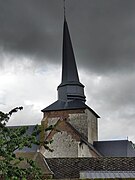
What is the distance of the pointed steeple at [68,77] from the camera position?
40.9m

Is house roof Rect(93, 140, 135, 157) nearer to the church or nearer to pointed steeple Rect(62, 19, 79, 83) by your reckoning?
the church

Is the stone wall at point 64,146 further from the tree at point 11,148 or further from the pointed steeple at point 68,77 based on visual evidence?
the tree at point 11,148

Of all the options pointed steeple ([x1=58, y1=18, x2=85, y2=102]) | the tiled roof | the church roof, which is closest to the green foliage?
the tiled roof

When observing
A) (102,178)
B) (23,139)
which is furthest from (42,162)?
(23,139)

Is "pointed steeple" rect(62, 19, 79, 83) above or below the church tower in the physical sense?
above

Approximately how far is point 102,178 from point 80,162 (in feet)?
19.1

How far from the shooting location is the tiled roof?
2320cm

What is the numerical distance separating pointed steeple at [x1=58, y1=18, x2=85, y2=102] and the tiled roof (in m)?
16.3

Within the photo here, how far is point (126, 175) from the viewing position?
20.9 m

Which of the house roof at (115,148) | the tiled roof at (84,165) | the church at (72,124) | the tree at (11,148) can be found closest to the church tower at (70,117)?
the church at (72,124)

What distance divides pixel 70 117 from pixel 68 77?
16.9 feet

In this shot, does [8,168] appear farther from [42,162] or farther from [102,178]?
[42,162]

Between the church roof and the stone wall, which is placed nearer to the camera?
the stone wall

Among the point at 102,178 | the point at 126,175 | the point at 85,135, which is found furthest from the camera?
the point at 85,135
